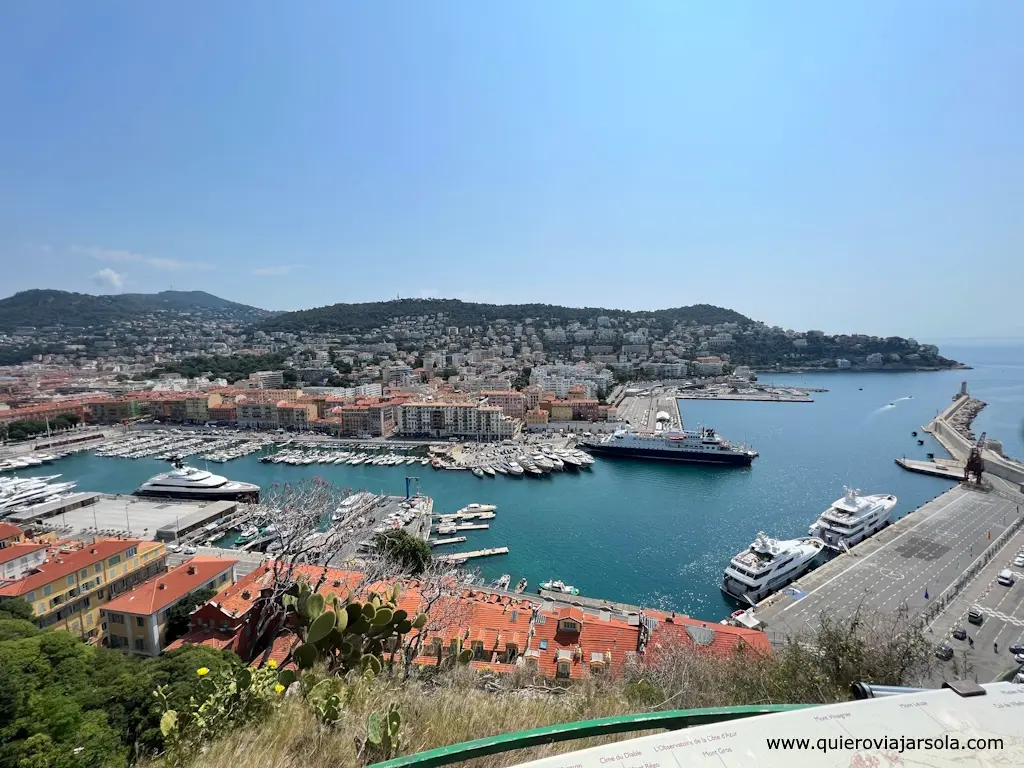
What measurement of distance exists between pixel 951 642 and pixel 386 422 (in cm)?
2224

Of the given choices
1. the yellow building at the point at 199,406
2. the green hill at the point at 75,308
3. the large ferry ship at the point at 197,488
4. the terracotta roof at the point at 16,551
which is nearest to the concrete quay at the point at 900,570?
the terracotta roof at the point at 16,551

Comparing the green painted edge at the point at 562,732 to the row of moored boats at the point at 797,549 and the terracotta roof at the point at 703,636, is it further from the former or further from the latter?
the row of moored boats at the point at 797,549

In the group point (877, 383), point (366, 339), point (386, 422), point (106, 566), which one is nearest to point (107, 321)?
point (366, 339)

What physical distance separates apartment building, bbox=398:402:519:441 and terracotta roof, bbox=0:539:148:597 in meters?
16.9

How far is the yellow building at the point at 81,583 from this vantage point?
6.56m

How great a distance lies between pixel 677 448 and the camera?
20000 millimetres

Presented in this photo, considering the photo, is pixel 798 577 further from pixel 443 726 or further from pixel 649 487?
pixel 443 726

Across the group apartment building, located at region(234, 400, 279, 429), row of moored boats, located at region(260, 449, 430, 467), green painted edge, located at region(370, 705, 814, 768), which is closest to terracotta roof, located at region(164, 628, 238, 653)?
green painted edge, located at region(370, 705, 814, 768)

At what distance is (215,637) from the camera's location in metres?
6.03

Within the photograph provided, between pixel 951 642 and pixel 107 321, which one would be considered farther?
pixel 107 321

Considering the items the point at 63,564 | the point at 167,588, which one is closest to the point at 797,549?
the point at 167,588

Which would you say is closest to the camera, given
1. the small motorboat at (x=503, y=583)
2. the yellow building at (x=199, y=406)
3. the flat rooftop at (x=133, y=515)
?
the small motorboat at (x=503, y=583)

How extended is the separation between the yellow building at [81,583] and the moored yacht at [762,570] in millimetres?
10278

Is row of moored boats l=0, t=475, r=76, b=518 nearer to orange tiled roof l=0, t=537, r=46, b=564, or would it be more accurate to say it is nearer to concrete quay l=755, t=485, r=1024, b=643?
orange tiled roof l=0, t=537, r=46, b=564
